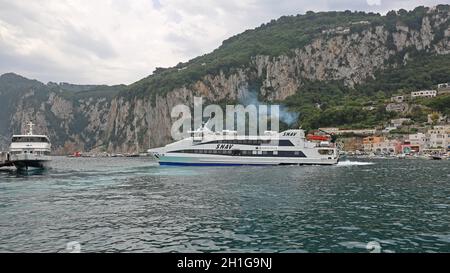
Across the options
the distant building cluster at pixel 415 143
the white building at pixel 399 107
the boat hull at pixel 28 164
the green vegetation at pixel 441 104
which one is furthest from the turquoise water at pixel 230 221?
the white building at pixel 399 107

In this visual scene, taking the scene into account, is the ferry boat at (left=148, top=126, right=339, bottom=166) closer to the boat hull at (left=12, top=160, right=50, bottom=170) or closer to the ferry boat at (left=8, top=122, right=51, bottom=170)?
the ferry boat at (left=8, top=122, right=51, bottom=170)

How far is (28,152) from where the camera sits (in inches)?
2832

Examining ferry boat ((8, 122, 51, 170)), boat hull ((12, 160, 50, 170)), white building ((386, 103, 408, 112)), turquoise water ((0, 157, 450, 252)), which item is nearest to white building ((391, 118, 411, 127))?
white building ((386, 103, 408, 112))

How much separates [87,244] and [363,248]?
12.0 metres

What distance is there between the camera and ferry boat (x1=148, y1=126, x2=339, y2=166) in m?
81.4

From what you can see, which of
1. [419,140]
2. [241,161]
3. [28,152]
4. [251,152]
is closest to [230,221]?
[241,161]

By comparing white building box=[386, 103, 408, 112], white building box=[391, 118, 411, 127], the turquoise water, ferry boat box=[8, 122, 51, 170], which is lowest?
the turquoise water

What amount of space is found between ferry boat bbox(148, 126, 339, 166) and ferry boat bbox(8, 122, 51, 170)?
79.7 feet

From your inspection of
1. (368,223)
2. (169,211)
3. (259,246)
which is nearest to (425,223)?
Result: (368,223)

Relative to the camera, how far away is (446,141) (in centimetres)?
15338

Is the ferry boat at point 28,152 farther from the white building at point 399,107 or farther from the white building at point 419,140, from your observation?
the white building at point 399,107

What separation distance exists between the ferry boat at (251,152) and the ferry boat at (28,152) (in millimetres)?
24300

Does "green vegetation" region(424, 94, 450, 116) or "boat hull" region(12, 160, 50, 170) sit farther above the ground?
"green vegetation" region(424, 94, 450, 116)

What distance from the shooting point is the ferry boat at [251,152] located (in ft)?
267
